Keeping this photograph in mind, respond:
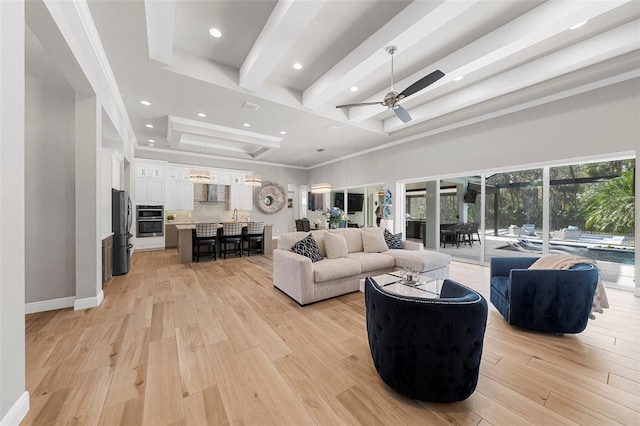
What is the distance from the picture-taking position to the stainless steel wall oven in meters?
7.05

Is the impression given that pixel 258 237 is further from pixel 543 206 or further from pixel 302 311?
pixel 543 206

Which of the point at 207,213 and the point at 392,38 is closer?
the point at 392,38

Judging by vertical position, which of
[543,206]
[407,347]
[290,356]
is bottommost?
[290,356]

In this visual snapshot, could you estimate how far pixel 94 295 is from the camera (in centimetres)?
303

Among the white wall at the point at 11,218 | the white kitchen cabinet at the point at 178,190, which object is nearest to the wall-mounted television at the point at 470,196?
the white wall at the point at 11,218

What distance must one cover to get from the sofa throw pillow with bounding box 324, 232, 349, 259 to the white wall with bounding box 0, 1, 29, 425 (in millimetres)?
3058

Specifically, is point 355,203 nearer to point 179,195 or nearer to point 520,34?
point 179,195

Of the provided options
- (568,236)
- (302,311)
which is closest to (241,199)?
(302,311)

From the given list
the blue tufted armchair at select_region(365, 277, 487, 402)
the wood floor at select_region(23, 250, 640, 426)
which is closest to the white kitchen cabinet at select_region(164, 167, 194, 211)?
the wood floor at select_region(23, 250, 640, 426)

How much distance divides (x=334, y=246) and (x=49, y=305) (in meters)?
3.65

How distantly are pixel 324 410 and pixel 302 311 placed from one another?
1476 millimetres

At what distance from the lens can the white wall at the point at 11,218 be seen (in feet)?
4.20

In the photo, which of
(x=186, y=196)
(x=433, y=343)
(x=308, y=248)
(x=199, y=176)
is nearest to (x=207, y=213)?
(x=186, y=196)

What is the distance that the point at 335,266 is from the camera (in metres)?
3.32
